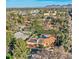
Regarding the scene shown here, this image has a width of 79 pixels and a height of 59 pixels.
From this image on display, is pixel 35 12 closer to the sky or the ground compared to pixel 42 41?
closer to the sky

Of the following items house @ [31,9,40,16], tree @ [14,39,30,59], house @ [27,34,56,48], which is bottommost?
tree @ [14,39,30,59]

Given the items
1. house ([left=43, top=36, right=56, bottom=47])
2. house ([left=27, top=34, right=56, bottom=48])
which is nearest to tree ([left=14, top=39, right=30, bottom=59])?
house ([left=27, top=34, right=56, bottom=48])

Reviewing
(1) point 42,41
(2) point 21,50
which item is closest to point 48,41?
(1) point 42,41

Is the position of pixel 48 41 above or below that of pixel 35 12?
below

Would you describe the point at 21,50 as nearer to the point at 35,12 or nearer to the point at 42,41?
the point at 42,41

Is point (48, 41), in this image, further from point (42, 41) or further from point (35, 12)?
point (35, 12)

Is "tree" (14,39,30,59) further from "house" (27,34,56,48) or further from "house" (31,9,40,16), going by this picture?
"house" (31,9,40,16)

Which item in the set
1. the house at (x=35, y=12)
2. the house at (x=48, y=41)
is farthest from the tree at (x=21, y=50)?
the house at (x=35, y=12)

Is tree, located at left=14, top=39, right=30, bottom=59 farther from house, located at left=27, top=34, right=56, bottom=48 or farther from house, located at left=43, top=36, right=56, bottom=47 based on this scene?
house, located at left=43, top=36, right=56, bottom=47

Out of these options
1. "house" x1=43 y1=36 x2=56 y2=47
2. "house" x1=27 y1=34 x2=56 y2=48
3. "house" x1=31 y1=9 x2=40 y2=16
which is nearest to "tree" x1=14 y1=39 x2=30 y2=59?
"house" x1=27 y1=34 x2=56 y2=48

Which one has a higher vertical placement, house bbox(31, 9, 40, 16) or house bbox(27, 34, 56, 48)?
house bbox(31, 9, 40, 16)
